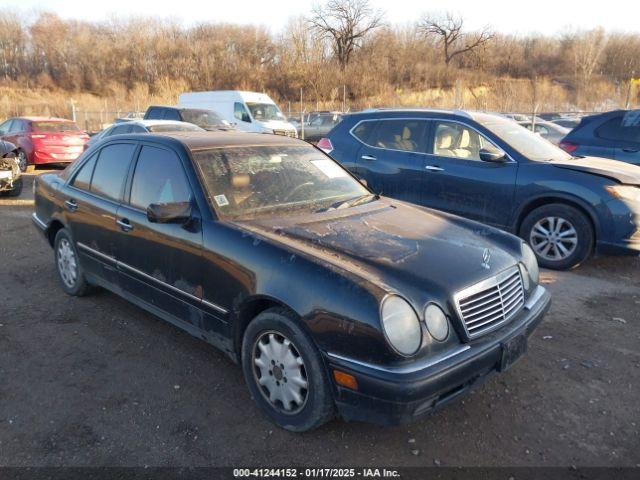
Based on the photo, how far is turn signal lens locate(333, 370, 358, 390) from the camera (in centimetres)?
247

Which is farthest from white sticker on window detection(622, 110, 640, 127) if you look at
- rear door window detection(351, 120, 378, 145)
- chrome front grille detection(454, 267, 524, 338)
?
chrome front grille detection(454, 267, 524, 338)

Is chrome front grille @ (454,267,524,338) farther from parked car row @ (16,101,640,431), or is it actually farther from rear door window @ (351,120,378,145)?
rear door window @ (351,120,378,145)

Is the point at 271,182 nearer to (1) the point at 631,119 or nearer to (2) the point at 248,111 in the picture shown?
(1) the point at 631,119

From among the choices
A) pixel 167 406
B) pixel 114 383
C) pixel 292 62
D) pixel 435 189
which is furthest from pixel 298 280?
pixel 292 62

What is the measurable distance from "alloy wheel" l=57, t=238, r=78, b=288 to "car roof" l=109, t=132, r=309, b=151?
1.29m

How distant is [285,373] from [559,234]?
13.9ft

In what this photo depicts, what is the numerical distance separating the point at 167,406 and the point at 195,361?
0.57m

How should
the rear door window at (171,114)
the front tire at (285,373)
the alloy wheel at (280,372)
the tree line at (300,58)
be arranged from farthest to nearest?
1. the tree line at (300,58)
2. the rear door window at (171,114)
3. the alloy wheel at (280,372)
4. the front tire at (285,373)

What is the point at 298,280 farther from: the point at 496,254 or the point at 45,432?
the point at 45,432

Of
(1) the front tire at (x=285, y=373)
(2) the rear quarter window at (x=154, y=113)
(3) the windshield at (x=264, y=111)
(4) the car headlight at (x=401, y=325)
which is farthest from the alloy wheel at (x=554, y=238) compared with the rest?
(3) the windshield at (x=264, y=111)

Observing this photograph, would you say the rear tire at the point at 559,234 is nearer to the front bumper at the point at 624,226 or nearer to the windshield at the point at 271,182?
the front bumper at the point at 624,226

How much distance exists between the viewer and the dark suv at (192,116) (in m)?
14.6

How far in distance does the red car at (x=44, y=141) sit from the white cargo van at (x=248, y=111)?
18.6 feet

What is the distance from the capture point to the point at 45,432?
115 inches
